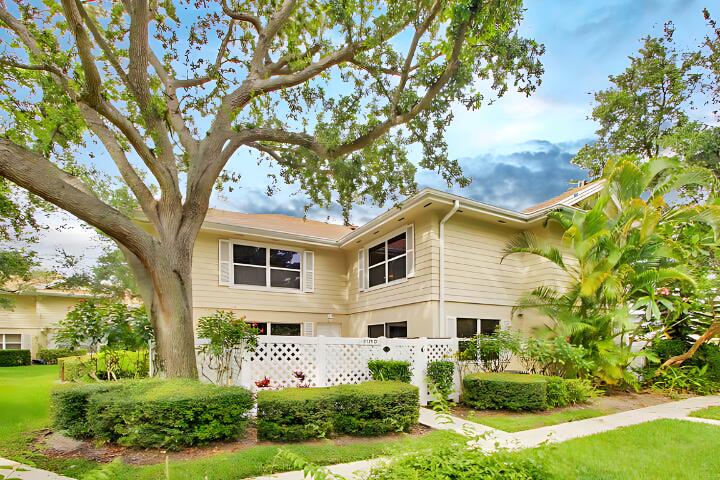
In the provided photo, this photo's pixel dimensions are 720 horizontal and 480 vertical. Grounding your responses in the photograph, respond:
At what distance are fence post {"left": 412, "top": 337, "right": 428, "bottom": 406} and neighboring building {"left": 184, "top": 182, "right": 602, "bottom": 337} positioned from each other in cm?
192

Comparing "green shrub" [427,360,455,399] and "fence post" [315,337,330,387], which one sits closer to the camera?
"fence post" [315,337,330,387]

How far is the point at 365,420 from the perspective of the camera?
6094 mm

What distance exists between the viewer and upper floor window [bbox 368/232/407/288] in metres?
12.3

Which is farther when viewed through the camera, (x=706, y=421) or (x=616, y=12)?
(x=616, y=12)

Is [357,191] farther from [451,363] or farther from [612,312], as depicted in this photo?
[612,312]

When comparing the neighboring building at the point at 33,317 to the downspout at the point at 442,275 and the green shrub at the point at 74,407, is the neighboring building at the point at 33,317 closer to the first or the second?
the green shrub at the point at 74,407

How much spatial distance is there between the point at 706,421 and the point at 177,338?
29.6 feet

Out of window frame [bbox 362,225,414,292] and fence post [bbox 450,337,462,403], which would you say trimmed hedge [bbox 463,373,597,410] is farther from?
window frame [bbox 362,225,414,292]

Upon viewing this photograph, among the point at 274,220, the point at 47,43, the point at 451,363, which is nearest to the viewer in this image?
the point at 47,43

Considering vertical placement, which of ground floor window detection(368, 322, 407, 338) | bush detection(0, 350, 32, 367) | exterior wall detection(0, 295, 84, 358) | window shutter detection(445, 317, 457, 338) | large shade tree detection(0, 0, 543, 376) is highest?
large shade tree detection(0, 0, 543, 376)

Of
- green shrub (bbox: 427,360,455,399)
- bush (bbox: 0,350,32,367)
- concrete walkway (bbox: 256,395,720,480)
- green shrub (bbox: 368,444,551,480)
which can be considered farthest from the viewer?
bush (bbox: 0,350,32,367)

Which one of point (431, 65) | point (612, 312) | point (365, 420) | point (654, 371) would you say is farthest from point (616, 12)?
point (365, 420)

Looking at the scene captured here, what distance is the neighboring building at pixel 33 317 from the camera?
75.1 feet

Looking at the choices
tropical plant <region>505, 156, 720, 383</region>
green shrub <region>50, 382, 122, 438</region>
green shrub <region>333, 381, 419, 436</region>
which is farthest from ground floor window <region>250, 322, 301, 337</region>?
tropical plant <region>505, 156, 720, 383</region>
